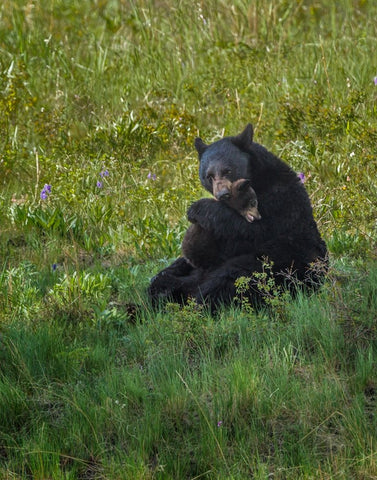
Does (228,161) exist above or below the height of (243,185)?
above

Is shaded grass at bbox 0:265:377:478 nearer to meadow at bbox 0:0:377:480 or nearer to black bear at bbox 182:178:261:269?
meadow at bbox 0:0:377:480

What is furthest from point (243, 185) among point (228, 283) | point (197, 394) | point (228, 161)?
point (197, 394)

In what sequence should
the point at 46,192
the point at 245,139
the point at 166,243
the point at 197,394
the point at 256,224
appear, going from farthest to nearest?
the point at 46,192 < the point at 166,243 < the point at 245,139 < the point at 256,224 < the point at 197,394

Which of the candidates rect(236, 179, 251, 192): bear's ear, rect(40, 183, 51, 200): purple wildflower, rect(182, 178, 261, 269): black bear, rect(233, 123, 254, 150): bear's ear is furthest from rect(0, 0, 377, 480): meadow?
rect(233, 123, 254, 150): bear's ear

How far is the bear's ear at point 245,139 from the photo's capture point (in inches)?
218

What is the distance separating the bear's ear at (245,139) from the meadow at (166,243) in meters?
1.01

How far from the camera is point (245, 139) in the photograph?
5547mm

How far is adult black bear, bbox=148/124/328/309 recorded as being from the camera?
5379 mm

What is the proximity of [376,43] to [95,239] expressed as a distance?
461cm

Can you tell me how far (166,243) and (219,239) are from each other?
1.46 metres

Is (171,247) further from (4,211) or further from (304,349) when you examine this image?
(304,349)

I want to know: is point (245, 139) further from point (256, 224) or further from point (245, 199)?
point (256, 224)

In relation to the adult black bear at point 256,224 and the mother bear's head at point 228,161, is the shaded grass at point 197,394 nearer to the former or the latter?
the adult black bear at point 256,224

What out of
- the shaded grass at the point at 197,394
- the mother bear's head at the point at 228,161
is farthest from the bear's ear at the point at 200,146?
the shaded grass at the point at 197,394
